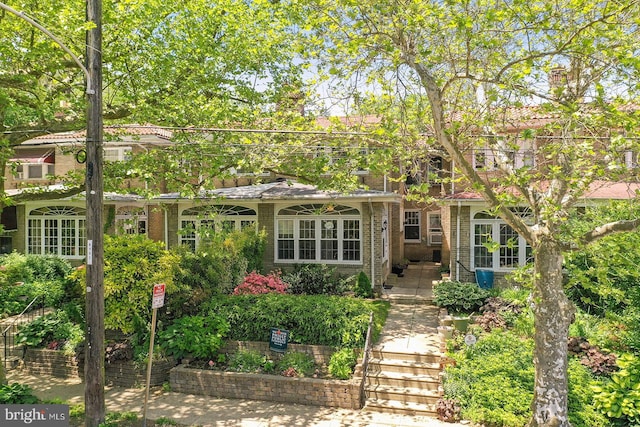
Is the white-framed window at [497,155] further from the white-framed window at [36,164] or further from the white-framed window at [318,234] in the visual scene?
the white-framed window at [36,164]

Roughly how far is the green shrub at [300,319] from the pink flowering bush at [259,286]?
1283 mm

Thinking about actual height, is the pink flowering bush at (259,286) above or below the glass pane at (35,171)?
below

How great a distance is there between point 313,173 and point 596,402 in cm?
886

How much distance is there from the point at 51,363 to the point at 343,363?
7395mm

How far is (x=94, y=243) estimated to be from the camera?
806 cm

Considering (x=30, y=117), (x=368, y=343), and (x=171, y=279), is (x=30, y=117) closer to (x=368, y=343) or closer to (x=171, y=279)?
(x=171, y=279)

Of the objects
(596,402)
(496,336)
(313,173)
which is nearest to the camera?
(596,402)

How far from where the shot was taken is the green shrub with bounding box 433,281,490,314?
45.0 feet

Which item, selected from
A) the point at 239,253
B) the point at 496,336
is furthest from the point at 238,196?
the point at 496,336

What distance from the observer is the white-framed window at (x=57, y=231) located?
69.2 ft

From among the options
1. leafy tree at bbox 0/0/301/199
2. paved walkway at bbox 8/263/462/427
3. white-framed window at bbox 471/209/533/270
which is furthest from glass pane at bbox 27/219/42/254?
white-framed window at bbox 471/209/533/270

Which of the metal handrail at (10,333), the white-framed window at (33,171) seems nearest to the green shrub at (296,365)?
the metal handrail at (10,333)

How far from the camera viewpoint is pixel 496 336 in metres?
10.8

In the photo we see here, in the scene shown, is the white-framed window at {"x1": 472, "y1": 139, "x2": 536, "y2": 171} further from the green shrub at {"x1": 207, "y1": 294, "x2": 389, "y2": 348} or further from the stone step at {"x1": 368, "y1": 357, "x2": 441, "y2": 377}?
the green shrub at {"x1": 207, "y1": 294, "x2": 389, "y2": 348}
